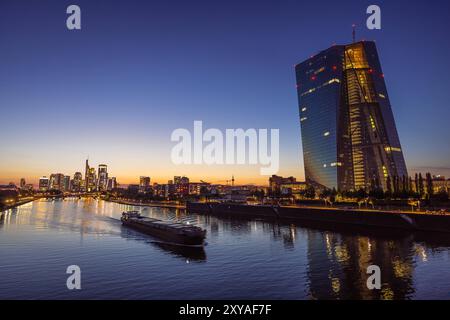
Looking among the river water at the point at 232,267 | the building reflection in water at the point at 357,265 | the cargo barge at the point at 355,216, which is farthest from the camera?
the cargo barge at the point at 355,216

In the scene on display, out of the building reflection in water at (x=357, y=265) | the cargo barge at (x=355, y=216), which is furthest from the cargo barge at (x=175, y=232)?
the cargo barge at (x=355, y=216)

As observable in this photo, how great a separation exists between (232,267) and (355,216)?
204 ft

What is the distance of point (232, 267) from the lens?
45.5m

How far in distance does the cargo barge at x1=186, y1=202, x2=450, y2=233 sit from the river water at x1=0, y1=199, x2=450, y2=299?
6817 millimetres

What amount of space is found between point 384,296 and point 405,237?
4308cm

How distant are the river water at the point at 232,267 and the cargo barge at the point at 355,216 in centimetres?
682

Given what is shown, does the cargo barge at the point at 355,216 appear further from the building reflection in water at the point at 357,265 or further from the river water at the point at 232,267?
the building reflection in water at the point at 357,265

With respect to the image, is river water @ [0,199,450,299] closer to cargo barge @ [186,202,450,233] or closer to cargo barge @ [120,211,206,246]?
cargo barge @ [120,211,206,246]

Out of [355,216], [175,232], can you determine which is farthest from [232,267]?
[355,216]

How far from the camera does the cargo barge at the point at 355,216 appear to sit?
74.7m

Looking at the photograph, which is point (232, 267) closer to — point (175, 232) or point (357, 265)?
point (357, 265)

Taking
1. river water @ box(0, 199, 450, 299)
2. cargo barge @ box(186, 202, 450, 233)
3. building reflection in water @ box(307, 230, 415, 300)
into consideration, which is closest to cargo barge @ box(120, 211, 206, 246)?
river water @ box(0, 199, 450, 299)
